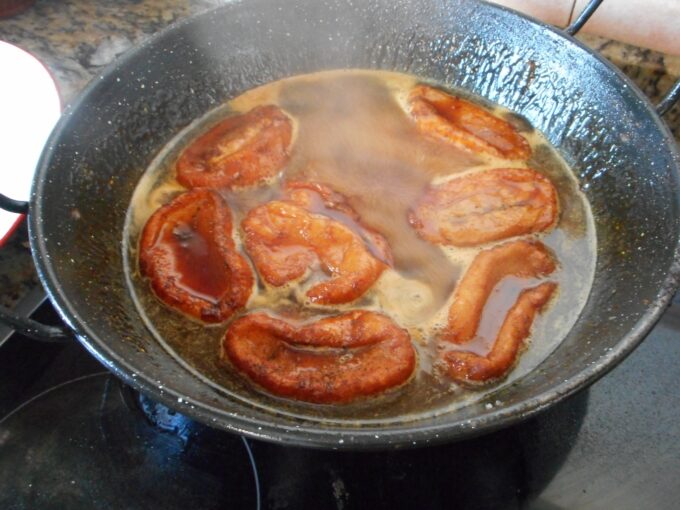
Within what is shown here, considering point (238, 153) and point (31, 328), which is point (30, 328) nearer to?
point (31, 328)

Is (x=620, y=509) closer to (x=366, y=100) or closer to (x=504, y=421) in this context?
(x=504, y=421)

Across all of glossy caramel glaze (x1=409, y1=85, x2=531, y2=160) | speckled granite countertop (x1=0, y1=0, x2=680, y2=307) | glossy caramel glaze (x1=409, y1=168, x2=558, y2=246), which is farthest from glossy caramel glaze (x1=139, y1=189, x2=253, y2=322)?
speckled granite countertop (x1=0, y1=0, x2=680, y2=307)

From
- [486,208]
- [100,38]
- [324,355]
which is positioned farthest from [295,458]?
[100,38]

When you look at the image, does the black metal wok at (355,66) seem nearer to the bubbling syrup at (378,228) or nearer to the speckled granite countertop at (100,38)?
the bubbling syrup at (378,228)

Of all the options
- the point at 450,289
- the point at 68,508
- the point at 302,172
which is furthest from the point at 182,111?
the point at 68,508

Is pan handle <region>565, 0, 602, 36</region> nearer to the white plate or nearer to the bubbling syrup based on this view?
the bubbling syrup

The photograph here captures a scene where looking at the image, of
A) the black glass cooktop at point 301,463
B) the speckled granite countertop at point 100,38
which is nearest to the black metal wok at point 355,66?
the black glass cooktop at point 301,463
